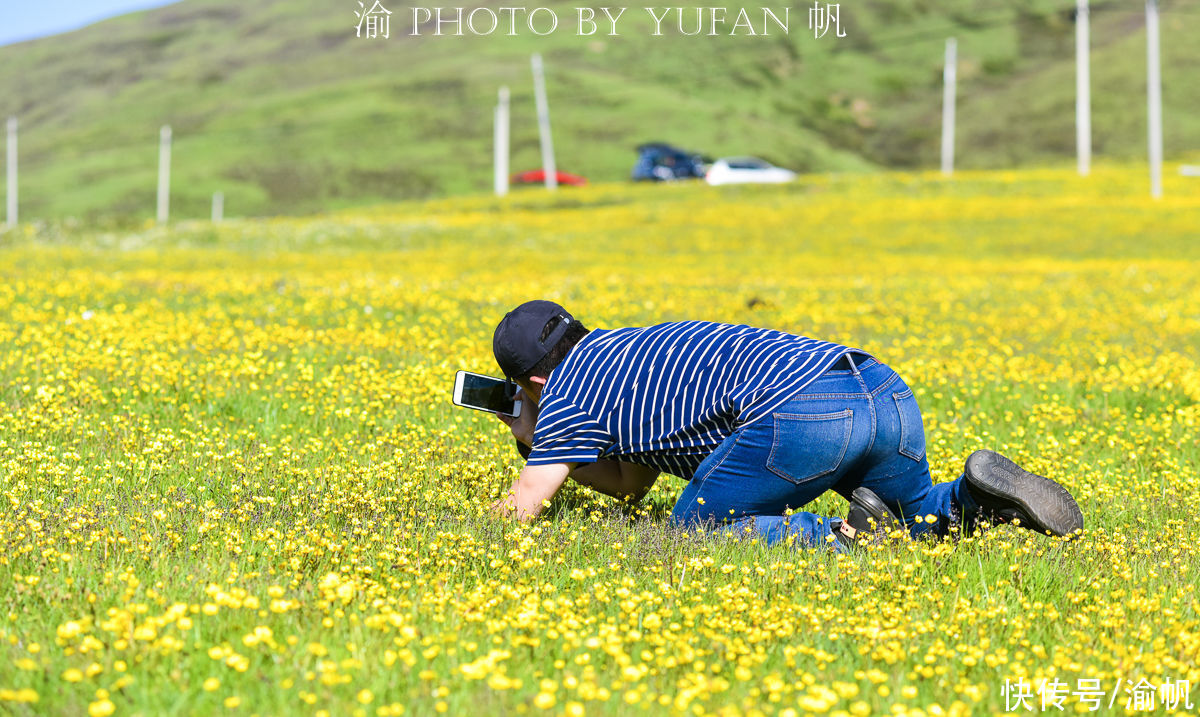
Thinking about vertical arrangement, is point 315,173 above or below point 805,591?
above

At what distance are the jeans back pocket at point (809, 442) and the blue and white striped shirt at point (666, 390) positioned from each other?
11cm

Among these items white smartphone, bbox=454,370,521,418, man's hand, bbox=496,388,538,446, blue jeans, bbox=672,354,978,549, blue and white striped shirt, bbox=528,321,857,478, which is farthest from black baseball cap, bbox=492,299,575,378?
blue jeans, bbox=672,354,978,549

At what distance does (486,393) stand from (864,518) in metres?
1.81

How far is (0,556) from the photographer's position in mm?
3797

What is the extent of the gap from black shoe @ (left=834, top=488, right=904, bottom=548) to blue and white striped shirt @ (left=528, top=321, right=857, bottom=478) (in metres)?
0.64

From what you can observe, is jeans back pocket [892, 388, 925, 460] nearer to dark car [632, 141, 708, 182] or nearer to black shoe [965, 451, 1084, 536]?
black shoe [965, 451, 1084, 536]

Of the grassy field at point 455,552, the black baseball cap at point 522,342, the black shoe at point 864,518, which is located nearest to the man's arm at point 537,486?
the grassy field at point 455,552

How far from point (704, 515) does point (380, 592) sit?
156 centimetres

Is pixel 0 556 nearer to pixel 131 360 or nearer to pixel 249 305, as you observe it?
pixel 131 360

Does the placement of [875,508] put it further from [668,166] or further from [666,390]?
[668,166]

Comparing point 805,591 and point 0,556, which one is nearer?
point 0,556

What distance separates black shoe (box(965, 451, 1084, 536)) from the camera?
14.9 ft

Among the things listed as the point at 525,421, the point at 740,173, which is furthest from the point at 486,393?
the point at 740,173

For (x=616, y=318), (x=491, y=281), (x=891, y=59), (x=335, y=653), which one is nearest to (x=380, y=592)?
(x=335, y=653)
